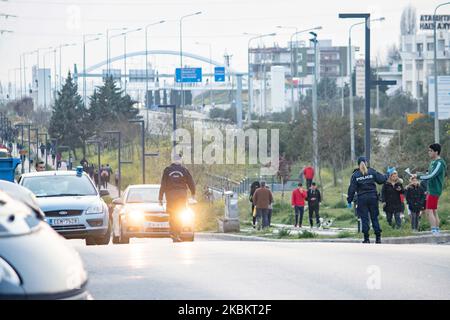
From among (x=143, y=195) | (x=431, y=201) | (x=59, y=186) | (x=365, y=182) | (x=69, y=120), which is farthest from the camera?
(x=69, y=120)

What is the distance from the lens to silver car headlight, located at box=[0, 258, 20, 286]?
4812mm

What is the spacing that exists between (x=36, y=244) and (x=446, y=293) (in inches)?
214

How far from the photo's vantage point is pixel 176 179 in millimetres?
20828

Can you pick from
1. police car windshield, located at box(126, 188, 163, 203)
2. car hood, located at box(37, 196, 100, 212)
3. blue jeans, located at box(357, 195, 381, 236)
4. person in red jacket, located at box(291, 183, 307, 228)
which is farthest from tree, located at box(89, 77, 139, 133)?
blue jeans, located at box(357, 195, 381, 236)

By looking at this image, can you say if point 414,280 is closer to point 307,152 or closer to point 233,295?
point 233,295

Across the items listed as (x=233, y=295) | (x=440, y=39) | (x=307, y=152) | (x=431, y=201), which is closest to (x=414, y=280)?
(x=233, y=295)

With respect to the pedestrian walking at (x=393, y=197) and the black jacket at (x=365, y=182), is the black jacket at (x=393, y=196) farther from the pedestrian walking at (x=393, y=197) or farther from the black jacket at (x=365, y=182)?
the black jacket at (x=365, y=182)

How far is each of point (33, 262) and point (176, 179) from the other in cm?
1592

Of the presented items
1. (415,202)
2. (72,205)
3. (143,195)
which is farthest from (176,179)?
(415,202)

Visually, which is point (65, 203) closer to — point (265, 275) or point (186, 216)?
point (186, 216)

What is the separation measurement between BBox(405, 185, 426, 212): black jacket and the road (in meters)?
16.7

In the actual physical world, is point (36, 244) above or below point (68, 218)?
above

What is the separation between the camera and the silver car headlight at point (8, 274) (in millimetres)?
4812

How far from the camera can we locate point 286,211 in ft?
173
